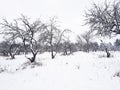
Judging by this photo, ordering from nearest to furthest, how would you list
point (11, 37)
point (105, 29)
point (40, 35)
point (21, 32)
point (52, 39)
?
point (105, 29) < point (11, 37) < point (21, 32) < point (40, 35) < point (52, 39)

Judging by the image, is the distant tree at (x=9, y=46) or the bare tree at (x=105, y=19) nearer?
the bare tree at (x=105, y=19)

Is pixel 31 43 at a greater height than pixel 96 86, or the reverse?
pixel 31 43

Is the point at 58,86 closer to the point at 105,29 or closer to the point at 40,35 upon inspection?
the point at 105,29

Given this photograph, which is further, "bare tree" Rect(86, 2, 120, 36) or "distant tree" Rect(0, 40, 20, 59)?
"distant tree" Rect(0, 40, 20, 59)

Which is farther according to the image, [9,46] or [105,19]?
[9,46]

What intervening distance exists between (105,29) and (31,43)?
10.6 meters

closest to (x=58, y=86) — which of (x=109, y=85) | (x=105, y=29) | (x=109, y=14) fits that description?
(x=109, y=85)

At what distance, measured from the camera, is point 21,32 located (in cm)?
1722

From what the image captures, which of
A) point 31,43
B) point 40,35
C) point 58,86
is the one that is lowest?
point 58,86

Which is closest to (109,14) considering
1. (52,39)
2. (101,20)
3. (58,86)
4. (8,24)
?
(101,20)

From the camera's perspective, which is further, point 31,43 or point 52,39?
point 52,39

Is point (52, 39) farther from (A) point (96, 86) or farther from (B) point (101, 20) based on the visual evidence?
(A) point (96, 86)

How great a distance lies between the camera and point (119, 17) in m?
10.6

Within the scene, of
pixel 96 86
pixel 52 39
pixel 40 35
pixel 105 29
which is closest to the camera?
pixel 96 86
